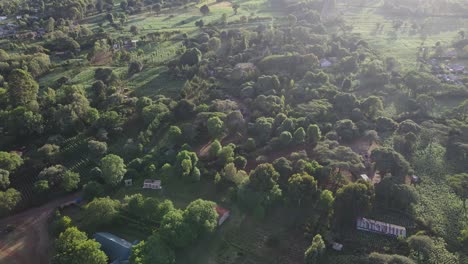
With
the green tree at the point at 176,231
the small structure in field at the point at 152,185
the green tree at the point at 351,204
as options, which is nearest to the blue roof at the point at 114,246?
the green tree at the point at 176,231

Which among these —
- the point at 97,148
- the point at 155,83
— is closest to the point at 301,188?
the point at 97,148

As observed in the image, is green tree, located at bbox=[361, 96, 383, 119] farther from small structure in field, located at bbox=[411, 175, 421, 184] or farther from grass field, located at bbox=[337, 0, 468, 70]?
grass field, located at bbox=[337, 0, 468, 70]

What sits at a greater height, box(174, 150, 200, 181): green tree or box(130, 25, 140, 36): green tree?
box(130, 25, 140, 36): green tree

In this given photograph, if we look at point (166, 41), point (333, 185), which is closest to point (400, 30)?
point (166, 41)

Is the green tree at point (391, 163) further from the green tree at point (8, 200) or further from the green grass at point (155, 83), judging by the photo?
the green tree at point (8, 200)

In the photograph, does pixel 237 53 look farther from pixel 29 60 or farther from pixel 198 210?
pixel 198 210

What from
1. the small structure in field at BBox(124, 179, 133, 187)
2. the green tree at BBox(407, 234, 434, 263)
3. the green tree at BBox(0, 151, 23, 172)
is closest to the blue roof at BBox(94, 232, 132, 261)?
the small structure in field at BBox(124, 179, 133, 187)
